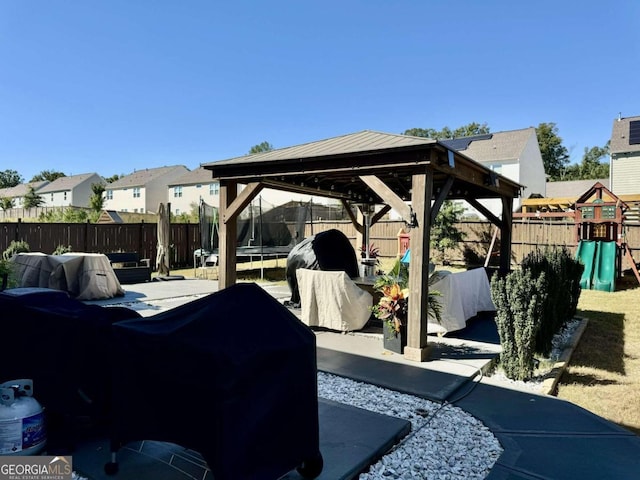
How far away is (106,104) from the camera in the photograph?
17844mm

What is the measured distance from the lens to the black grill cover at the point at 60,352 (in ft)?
7.38

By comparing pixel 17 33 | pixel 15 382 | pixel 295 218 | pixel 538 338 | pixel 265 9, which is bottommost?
pixel 538 338

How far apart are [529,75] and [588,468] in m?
16.3

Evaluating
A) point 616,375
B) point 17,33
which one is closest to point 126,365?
point 616,375

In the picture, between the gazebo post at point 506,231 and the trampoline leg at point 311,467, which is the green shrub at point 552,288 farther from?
the trampoline leg at point 311,467

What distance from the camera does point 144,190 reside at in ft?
119

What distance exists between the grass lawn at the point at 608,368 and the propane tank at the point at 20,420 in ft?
13.1

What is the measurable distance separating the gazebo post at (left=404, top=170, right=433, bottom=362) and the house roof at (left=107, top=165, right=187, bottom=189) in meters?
36.4

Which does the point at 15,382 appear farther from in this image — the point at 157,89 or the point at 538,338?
the point at 157,89

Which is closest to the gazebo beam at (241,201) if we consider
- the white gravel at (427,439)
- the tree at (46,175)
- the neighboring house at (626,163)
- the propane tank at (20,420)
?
the white gravel at (427,439)

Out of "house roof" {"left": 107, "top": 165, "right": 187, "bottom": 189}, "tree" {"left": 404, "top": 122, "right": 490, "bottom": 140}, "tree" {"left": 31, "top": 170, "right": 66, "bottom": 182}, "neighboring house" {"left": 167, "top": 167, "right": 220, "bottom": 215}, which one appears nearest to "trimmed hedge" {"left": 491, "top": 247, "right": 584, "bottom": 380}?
"neighboring house" {"left": 167, "top": 167, "right": 220, "bottom": 215}

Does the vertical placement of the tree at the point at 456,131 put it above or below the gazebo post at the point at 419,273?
above

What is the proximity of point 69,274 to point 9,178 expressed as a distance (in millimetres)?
74495

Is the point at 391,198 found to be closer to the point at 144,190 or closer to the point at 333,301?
the point at 333,301
